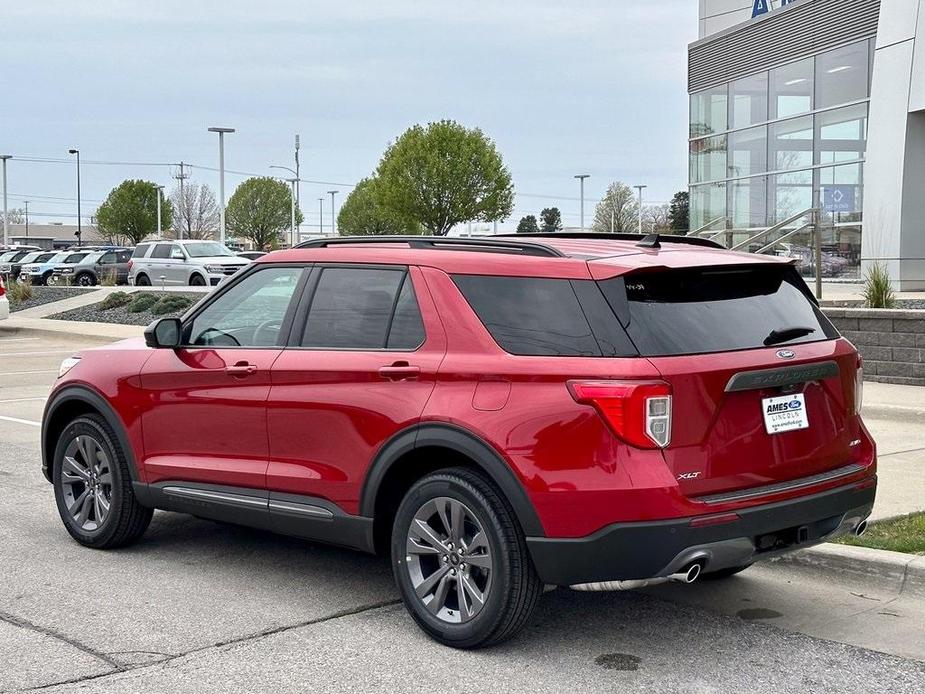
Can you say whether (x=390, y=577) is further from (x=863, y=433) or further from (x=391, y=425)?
(x=863, y=433)

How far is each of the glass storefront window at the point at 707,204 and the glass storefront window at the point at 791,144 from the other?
2.53 m

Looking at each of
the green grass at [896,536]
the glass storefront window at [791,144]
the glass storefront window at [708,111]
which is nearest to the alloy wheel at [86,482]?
the green grass at [896,536]

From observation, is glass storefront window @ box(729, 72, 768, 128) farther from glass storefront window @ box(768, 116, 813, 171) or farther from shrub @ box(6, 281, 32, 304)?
shrub @ box(6, 281, 32, 304)

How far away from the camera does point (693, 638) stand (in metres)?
5.32

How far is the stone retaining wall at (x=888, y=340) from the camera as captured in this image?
41.6ft

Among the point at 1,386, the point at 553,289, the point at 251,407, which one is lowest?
the point at 1,386

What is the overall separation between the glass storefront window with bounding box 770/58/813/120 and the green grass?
26.3 m

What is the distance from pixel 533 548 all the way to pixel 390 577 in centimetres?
172

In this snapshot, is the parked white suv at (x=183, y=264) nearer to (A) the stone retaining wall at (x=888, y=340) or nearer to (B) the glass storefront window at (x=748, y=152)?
(B) the glass storefront window at (x=748, y=152)

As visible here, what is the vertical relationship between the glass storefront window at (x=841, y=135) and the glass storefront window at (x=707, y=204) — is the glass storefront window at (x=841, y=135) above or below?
above

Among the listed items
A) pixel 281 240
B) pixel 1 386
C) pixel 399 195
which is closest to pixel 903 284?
pixel 1 386

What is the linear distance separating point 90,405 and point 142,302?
72.3 feet

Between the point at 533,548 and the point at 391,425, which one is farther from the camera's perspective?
the point at 391,425

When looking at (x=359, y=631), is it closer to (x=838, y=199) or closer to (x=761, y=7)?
(x=838, y=199)
